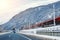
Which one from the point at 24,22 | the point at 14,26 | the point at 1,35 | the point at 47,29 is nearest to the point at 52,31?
the point at 47,29

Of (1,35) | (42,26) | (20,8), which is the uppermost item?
(20,8)

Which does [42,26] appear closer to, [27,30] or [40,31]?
[40,31]

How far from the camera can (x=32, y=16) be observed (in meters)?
2.51

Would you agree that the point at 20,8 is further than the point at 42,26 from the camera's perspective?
Yes

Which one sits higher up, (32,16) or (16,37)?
(32,16)

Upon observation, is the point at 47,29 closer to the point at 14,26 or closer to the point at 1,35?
the point at 14,26

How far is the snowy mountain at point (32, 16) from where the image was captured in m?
2.40

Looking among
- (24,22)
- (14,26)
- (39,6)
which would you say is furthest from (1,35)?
(39,6)

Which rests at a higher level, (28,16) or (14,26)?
(28,16)

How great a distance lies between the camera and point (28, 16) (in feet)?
8.25

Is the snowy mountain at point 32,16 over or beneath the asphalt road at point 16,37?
over

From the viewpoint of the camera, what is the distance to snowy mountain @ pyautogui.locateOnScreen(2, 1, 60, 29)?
2.40 metres

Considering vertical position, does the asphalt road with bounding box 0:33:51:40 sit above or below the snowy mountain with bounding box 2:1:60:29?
below

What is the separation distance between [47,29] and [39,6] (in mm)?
487
